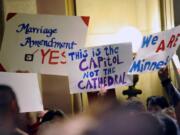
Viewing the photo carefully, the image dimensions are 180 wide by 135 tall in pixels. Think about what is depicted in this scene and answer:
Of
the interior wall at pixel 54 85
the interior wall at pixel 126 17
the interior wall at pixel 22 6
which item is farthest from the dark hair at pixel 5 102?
the interior wall at pixel 126 17

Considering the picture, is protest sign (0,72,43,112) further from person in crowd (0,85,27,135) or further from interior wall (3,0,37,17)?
interior wall (3,0,37,17)

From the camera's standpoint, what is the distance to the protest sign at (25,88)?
255 centimetres

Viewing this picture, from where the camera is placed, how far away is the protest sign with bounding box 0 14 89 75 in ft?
10.1

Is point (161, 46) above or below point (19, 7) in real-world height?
below

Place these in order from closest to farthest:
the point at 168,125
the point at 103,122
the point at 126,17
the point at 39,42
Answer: the point at 103,122 → the point at 168,125 → the point at 39,42 → the point at 126,17

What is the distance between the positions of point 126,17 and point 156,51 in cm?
181

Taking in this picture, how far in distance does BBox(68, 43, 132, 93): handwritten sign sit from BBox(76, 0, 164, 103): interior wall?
1590 millimetres

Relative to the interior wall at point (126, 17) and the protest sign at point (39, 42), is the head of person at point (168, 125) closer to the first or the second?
the protest sign at point (39, 42)

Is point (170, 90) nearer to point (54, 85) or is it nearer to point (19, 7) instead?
point (54, 85)

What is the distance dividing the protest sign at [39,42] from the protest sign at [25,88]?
335 mm

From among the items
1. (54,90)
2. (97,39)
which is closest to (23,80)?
(54,90)

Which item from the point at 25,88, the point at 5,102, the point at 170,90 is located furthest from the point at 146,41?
the point at 5,102

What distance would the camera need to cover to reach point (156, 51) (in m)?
3.00

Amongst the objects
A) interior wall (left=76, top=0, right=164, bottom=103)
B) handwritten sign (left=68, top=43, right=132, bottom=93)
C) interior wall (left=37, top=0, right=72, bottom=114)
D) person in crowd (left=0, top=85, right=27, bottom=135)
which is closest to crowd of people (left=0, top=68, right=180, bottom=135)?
person in crowd (left=0, top=85, right=27, bottom=135)
